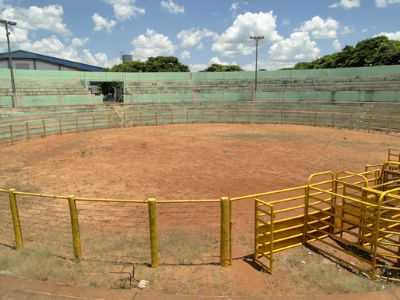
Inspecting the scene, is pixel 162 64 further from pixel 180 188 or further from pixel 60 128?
pixel 180 188

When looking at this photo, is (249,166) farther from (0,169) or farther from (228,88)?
(228,88)

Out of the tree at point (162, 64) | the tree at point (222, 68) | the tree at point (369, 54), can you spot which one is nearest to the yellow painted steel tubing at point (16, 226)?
the tree at point (369, 54)

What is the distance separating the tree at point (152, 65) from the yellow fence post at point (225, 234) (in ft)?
227

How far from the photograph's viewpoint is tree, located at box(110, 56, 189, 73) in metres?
71.2

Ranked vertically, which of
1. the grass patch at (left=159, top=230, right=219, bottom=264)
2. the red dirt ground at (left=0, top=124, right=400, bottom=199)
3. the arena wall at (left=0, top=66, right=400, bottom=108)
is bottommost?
the red dirt ground at (left=0, top=124, right=400, bottom=199)

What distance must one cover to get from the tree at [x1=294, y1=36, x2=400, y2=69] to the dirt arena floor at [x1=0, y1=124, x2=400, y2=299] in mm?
33710

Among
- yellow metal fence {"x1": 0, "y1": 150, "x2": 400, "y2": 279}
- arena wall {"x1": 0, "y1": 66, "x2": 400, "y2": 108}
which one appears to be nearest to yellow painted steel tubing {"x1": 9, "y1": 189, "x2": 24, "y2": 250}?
yellow metal fence {"x1": 0, "y1": 150, "x2": 400, "y2": 279}

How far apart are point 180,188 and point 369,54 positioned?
56.1 metres

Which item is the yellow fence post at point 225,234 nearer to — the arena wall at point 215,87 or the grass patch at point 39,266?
the grass patch at point 39,266

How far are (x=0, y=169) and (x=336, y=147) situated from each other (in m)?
17.4

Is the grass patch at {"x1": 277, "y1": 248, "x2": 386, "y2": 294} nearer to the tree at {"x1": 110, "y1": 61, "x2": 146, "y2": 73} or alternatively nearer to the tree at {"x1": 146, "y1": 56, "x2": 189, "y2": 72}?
the tree at {"x1": 110, "y1": 61, "x2": 146, "y2": 73}

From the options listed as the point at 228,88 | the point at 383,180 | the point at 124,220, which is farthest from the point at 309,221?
the point at 228,88

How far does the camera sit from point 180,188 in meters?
10.9

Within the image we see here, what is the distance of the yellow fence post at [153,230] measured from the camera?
5355 mm
